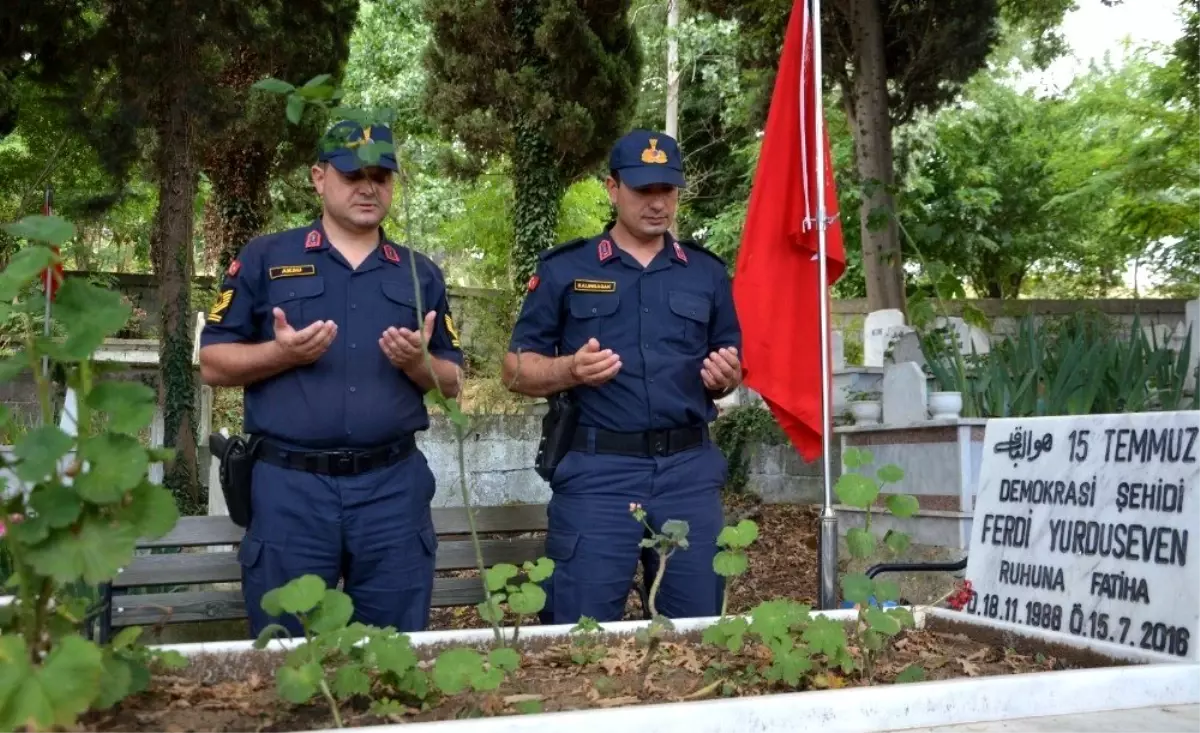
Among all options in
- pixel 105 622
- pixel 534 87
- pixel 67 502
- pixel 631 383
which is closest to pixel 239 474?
pixel 105 622

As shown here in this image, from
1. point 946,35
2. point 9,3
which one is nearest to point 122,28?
point 9,3

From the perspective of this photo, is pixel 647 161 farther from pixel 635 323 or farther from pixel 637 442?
pixel 637 442

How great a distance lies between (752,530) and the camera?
2.22m

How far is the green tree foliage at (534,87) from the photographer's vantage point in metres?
15.4

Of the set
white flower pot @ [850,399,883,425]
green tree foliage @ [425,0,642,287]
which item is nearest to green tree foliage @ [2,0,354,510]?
green tree foliage @ [425,0,642,287]

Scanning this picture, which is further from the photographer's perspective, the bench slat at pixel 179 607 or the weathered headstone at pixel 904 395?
the weathered headstone at pixel 904 395

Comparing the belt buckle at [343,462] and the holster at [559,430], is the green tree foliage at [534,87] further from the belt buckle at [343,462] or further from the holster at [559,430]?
the belt buckle at [343,462]

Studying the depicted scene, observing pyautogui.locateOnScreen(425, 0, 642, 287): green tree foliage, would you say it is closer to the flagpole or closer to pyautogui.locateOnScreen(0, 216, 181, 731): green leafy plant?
the flagpole

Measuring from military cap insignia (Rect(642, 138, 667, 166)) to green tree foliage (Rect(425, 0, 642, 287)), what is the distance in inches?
470

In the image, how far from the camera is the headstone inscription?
2037 millimetres

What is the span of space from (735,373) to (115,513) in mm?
2190

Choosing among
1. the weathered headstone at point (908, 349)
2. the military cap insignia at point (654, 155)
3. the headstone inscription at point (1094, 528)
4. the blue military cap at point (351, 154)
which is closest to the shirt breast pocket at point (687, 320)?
the military cap insignia at point (654, 155)

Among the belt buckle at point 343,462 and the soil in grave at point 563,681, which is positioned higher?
the belt buckle at point 343,462

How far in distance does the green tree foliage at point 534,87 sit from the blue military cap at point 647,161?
11.9 meters
